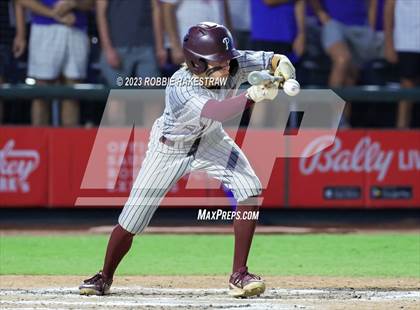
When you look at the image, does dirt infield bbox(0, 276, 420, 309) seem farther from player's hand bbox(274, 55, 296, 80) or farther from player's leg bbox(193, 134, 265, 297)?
player's hand bbox(274, 55, 296, 80)

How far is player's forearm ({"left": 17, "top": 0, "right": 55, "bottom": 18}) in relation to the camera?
10156mm

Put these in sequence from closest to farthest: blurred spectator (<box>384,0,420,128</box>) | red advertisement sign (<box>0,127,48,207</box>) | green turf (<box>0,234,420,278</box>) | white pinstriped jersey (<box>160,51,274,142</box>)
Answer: white pinstriped jersey (<box>160,51,274,142</box>) → green turf (<box>0,234,420,278</box>) → red advertisement sign (<box>0,127,48,207</box>) → blurred spectator (<box>384,0,420,128</box>)

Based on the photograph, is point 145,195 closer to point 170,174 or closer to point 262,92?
point 170,174

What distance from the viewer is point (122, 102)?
10.8 m

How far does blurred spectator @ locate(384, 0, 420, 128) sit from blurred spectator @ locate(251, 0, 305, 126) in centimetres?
93

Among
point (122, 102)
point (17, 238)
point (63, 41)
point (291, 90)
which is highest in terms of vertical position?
point (291, 90)

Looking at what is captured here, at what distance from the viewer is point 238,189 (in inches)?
242

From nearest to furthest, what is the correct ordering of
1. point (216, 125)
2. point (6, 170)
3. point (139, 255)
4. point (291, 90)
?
1. point (291, 90)
2. point (216, 125)
3. point (139, 255)
4. point (6, 170)

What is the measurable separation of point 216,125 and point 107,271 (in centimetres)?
112

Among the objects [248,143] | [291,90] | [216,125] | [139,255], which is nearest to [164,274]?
[139,255]

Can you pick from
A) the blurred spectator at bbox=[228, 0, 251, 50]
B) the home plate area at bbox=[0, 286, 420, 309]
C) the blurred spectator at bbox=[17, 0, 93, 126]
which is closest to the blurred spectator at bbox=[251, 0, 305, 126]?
the blurred spectator at bbox=[228, 0, 251, 50]

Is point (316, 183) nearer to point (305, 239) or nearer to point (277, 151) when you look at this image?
point (277, 151)

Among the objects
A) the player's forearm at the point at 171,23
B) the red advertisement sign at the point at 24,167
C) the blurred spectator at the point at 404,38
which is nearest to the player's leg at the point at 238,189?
the player's forearm at the point at 171,23

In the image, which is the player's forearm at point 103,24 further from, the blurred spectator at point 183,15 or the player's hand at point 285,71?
the player's hand at point 285,71
